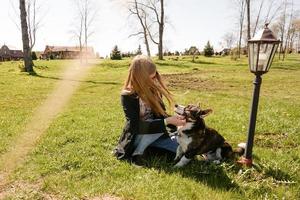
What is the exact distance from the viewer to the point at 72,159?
636 cm

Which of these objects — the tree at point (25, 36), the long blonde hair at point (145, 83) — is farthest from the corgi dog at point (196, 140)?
the tree at point (25, 36)

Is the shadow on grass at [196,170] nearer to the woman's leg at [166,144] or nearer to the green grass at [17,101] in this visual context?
the woman's leg at [166,144]

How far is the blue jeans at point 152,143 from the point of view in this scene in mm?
Result: 6137

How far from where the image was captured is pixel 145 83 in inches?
232

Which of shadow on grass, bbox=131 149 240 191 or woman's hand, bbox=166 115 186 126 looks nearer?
shadow on grass, bbox=131 149 240 191

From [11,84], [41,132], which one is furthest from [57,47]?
[41,132]

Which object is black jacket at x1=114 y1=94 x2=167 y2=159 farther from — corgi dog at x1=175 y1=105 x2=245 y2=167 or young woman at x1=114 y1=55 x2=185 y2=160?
corgi dog at x1=175 y1=105 x2=245 y2=167

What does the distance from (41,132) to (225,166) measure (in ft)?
15.3

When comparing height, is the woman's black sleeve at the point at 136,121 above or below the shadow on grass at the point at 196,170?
above

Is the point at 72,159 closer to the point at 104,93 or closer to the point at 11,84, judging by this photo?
the point at 104,93

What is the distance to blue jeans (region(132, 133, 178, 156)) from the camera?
6.14 meters

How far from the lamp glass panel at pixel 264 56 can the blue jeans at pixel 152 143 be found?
1.98 meters

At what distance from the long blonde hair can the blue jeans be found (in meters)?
0.48

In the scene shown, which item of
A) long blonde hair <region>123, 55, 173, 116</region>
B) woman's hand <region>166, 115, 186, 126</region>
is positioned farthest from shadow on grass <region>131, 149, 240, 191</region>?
long blonde hair <region>123, 55, 173, 116</region>
